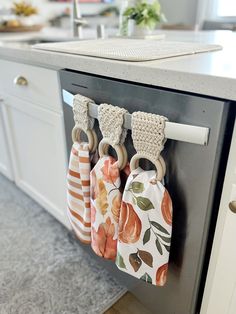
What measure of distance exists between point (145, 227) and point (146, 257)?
0.10m

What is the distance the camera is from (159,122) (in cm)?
57

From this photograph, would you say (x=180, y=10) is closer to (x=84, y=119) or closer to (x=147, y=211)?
(x=84, y=119)

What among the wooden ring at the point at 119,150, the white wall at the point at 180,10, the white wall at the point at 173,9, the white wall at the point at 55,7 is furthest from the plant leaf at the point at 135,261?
the white wall at the point at 180,10

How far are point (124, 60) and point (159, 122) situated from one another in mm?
226

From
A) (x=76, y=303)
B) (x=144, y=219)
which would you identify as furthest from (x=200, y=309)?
(x=76, y=303)

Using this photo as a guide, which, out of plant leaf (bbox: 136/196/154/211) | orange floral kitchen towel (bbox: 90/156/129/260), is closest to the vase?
orange floral kitchen towel (bbox: 90/156/129/260)

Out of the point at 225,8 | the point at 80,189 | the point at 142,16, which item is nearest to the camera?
the point at 80,189

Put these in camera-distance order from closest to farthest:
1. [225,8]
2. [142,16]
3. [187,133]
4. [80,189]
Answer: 1. [187,133]
2. [80,189]
3. [142,16]
4. [225,8]

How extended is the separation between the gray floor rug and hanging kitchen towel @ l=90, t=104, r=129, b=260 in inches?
13.7

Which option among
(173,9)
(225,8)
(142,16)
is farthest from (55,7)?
(142,16)

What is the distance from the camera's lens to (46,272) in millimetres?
1154

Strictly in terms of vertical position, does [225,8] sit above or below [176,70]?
above

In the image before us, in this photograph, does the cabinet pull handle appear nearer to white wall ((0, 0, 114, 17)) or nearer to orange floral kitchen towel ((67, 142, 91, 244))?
orange floral kitchen towel ((67, 142, 91, 244))

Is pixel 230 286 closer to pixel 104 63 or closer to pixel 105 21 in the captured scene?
pixel 104 63
